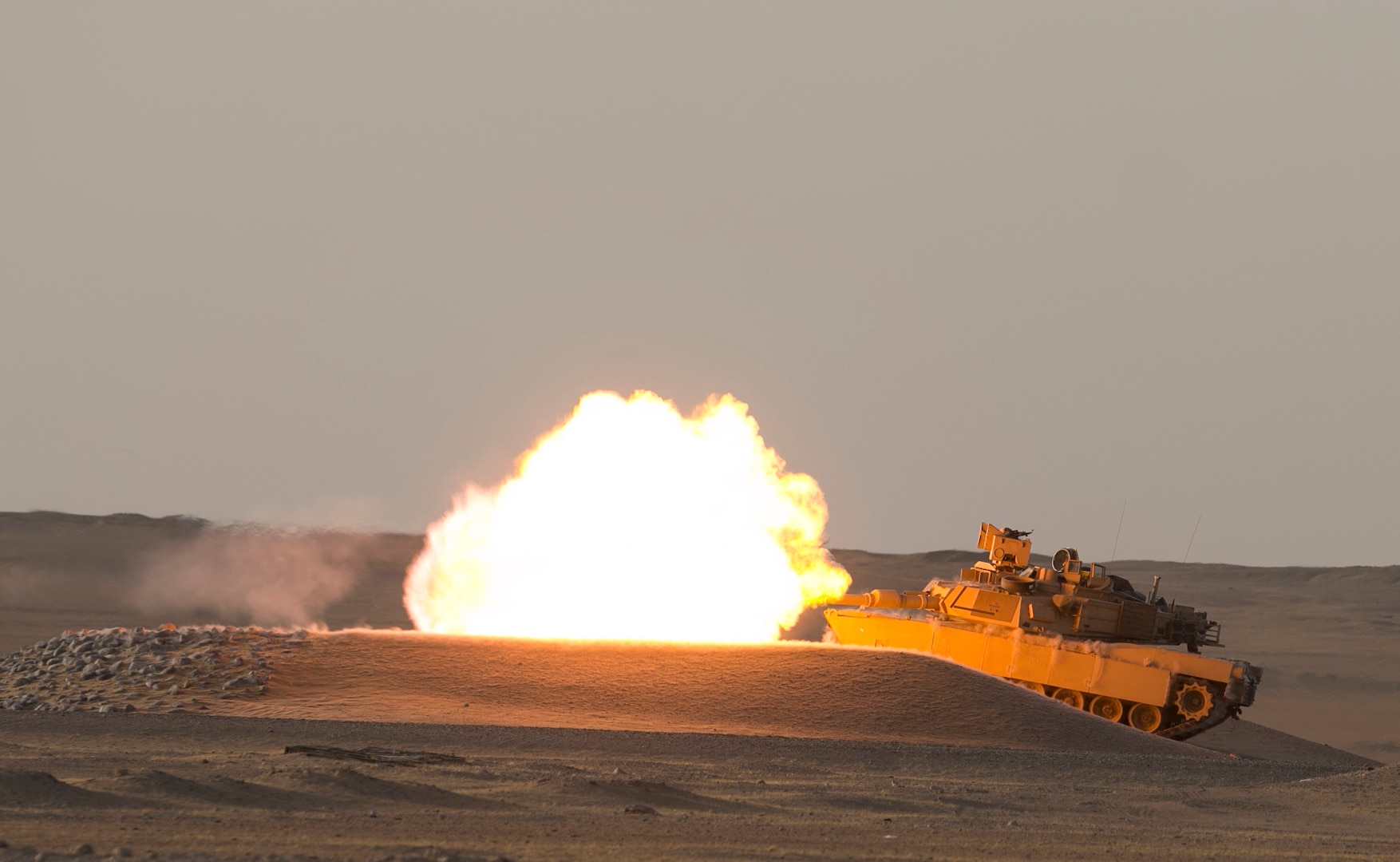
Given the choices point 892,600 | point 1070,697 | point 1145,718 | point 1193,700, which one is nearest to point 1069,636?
point 1070,697

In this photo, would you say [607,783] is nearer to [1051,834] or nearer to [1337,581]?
[1051,834]

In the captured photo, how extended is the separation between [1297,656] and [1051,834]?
163ft

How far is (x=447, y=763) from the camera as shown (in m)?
19.6

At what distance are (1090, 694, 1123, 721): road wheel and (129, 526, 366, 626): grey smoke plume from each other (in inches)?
1103

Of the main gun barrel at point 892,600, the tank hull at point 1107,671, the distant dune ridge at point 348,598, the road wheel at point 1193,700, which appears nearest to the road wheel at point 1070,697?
the tank hull at point 1107,671

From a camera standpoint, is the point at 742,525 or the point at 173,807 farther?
the point at 742,525

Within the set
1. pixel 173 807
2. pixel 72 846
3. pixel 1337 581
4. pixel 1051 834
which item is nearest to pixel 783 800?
pixel 1051 834

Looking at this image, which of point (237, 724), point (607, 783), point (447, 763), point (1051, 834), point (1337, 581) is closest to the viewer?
point (1051, 834)

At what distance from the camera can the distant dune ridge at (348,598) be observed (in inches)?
1875

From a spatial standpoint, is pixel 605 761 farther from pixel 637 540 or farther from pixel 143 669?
pixel 637 540

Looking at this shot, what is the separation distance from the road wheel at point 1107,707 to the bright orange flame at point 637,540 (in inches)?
270

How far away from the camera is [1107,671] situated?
31.8 m

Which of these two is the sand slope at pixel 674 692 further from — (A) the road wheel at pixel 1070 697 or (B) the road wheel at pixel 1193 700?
(A) the road wheel at pixel 1070 697

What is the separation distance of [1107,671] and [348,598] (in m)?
42.9
